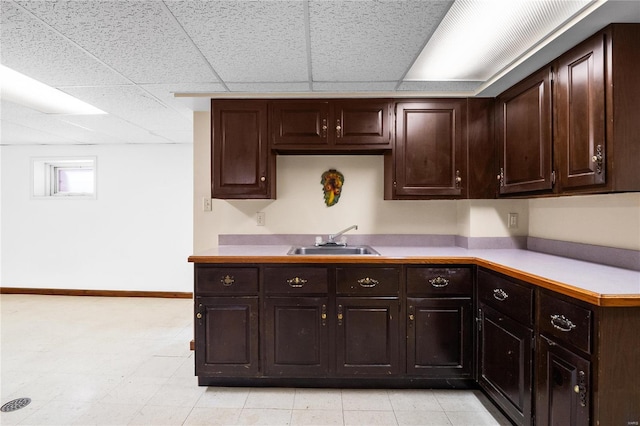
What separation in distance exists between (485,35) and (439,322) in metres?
1.71

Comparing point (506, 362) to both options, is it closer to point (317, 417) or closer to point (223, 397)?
point (317, 417)

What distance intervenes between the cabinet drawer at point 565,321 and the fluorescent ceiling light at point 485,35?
1289 mm


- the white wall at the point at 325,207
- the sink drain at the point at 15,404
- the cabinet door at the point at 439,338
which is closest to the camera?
the sink drain at the point at 15,404

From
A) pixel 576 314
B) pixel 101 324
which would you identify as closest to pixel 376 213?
pixel 576 314

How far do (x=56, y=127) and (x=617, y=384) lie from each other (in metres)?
4.98

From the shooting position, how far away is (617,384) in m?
1.34

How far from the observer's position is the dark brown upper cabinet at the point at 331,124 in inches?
105

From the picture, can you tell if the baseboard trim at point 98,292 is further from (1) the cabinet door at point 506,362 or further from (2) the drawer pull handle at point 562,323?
(2) the drawer pull handle at point 562,323

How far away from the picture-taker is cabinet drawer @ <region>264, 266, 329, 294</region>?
2.33m

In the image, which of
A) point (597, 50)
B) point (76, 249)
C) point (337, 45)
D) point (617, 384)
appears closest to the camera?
point (617, 384)

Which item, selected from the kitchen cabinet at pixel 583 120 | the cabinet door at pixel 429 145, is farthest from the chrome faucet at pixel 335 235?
the kitchen cabinet at pixel 583 120

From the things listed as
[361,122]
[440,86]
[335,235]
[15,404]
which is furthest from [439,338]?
[15,404]

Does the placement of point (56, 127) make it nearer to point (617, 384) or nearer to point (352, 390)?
point (352, 390)

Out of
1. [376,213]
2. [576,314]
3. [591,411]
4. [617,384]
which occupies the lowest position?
[591,411]
